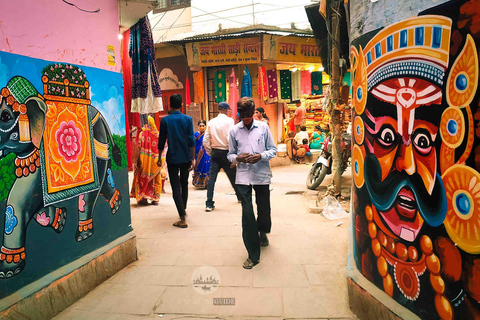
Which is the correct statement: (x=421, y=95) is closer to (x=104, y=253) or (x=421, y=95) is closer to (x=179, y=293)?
(x=179, y=293)

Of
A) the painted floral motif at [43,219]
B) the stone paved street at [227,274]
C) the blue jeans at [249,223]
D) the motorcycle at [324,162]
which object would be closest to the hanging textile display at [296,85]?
the motorcycle at [324,162]

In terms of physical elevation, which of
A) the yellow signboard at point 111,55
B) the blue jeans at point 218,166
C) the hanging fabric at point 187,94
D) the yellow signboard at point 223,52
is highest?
the yellow signboard at point 223,52

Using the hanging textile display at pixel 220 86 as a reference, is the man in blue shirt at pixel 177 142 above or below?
below

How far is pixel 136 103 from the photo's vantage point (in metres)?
4.96

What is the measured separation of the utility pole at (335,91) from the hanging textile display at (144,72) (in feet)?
10.5

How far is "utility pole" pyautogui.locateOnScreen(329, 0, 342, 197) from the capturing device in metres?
6.09

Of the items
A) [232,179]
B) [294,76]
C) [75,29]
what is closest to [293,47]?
[294,76]

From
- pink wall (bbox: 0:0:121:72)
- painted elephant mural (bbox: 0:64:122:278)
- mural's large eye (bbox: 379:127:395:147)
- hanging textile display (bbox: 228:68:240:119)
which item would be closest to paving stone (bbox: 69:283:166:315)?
painted elephant mural (bbox: 0:64:122:278)

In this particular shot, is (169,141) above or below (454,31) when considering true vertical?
below

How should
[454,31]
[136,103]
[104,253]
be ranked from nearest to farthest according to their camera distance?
[454,31], [104,253], [136,103]

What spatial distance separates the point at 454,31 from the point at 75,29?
3.02 meters

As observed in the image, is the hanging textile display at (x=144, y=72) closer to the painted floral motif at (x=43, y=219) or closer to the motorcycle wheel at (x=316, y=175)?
the painted floral motif at (x=43, y=219)

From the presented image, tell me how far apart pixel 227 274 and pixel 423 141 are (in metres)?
2.32

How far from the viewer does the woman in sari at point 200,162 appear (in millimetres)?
8094
